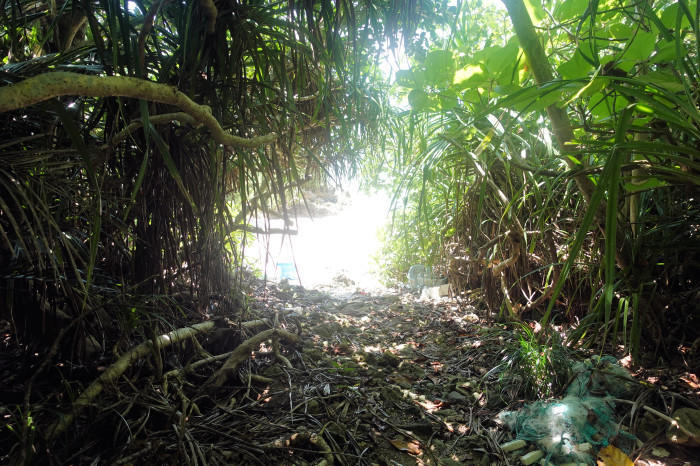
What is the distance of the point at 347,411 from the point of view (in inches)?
47.0

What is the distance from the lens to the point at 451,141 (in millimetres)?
1463

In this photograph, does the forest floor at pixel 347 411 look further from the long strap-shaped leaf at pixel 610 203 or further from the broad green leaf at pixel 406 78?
the broad green leaf at pixel 406 78

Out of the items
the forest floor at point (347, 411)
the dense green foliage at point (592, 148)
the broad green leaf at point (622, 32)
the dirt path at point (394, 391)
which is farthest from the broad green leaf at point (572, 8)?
the dirt path at point (394, 391)

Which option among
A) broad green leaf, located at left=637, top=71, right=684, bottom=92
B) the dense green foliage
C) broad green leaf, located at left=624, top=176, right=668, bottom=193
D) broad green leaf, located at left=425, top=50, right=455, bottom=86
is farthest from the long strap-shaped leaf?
broad green leaf, located at left=425, top=50, right=455, bottom=86

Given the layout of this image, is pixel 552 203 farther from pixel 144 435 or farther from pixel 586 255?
pixel 144 435

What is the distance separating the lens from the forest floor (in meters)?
0.83

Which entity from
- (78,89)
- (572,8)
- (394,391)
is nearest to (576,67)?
(572,8)

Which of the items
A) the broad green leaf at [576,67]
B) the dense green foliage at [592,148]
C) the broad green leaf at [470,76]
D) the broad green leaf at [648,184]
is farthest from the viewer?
the broad green leaf at [470,76]

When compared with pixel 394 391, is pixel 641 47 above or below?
above

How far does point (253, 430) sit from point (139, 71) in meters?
1.08

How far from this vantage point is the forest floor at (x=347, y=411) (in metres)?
0.83

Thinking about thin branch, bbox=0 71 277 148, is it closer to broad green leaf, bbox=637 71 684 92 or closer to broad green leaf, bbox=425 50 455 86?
broad green leaf, bbox=425 50 455 86

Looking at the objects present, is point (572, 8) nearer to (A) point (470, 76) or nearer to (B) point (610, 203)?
(A) point (470, 76)

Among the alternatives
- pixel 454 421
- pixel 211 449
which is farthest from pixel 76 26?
pixel 454 421
